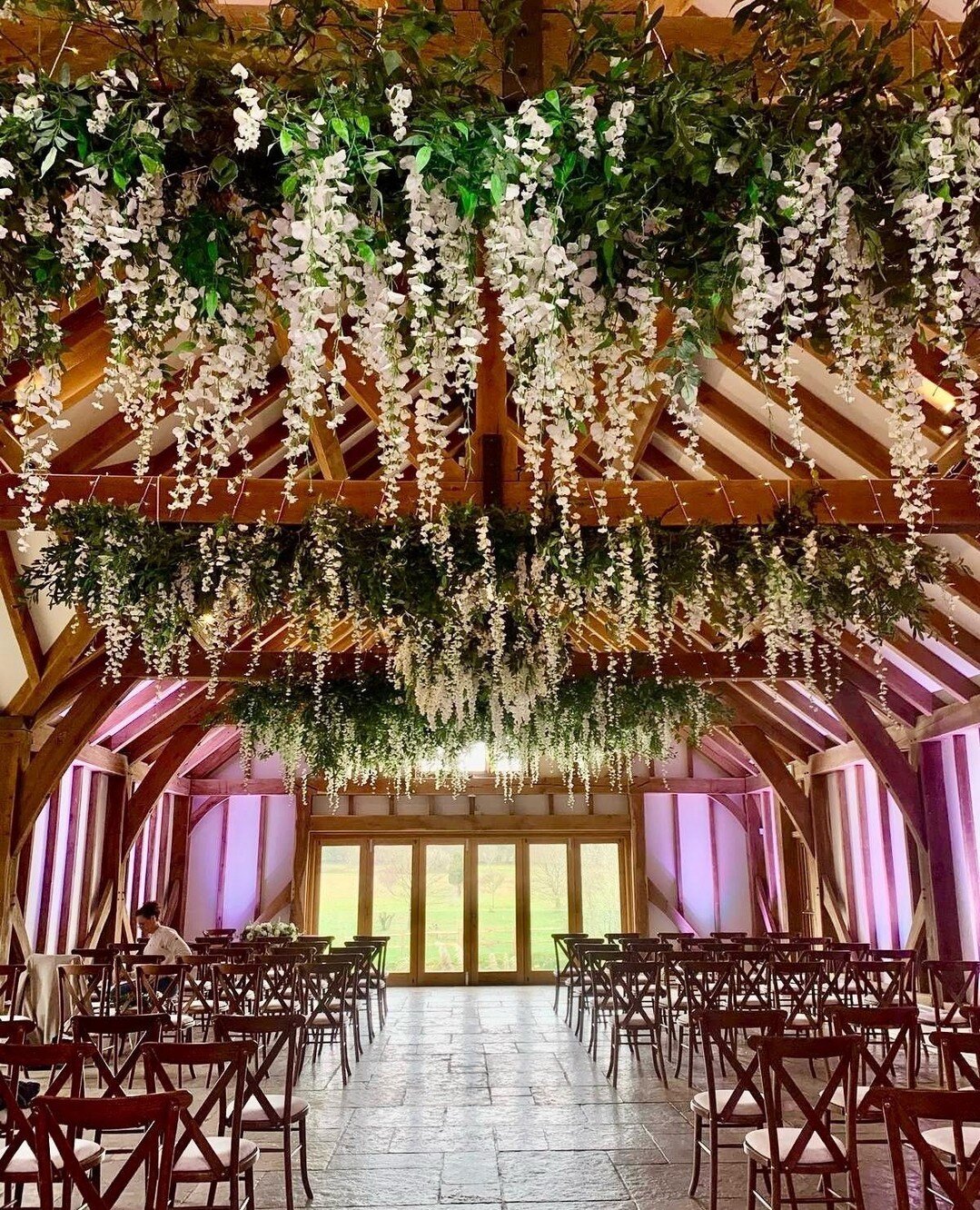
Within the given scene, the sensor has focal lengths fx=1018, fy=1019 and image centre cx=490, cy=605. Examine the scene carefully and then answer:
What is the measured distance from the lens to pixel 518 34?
277cm

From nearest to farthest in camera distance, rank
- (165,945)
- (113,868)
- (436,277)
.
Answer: (436,277) → (165,945) → (113,868)

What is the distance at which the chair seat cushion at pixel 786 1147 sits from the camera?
12.3 feet

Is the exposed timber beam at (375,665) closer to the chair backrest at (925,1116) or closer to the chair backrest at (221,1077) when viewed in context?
the chair backrest at (221,1077)

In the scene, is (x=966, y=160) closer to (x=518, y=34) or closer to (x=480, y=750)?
(x=518, y=34)

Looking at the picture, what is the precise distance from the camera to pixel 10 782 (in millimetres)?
9102

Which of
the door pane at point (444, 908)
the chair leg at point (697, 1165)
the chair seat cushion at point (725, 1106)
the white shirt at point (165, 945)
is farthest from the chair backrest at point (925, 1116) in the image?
the door pane at point (444, 908)

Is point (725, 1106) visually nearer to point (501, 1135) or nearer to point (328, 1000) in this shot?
point (501, 1135)

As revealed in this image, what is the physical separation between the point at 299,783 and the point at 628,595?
10.0 meters

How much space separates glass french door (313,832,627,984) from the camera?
1538 cm

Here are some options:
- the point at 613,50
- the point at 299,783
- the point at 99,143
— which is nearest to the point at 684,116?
the point at 613,50

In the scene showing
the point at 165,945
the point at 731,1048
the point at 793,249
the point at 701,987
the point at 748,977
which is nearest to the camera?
the point at 793,249

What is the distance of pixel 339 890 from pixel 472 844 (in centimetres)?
217

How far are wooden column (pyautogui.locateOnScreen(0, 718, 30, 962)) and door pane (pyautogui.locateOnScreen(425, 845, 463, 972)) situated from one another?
24.8 feet

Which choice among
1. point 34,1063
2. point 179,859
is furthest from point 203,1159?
point 179,859
